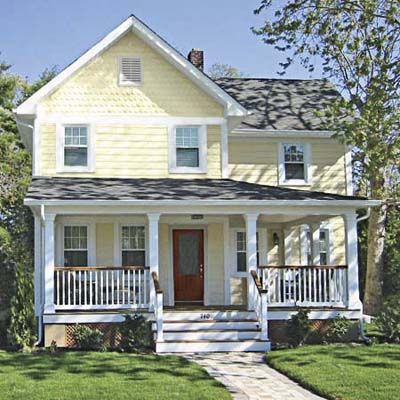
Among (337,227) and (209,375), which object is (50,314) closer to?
(209,375)

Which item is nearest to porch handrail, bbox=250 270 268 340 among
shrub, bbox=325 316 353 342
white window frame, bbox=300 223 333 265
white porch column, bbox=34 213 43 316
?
shrub, bbox=325 316 353 342

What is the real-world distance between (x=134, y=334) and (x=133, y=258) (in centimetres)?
394

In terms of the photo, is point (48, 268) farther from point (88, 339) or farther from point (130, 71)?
point (130, 71)

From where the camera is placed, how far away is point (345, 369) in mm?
12820

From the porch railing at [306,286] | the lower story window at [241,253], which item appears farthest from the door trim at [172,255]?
the porch railing at [306,286]

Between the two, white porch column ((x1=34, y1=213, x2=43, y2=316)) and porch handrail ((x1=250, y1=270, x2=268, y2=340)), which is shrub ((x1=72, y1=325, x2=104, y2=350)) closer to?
white porch column ((x1=34, y1=213, x2=43, y2=316))

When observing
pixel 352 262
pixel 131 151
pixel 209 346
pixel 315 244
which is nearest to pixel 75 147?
pixel 131 151

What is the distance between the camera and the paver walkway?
11.2 meters

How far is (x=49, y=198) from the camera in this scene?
17188mm

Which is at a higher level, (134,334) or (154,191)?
(154,191)


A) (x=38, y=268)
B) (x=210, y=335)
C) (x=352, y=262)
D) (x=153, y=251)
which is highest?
(x=153, y=251)

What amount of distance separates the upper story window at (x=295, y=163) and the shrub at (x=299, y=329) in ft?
20.8

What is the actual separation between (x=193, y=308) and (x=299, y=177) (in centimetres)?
608

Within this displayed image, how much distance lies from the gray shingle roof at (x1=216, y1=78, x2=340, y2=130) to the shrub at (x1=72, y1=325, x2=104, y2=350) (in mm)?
8561
